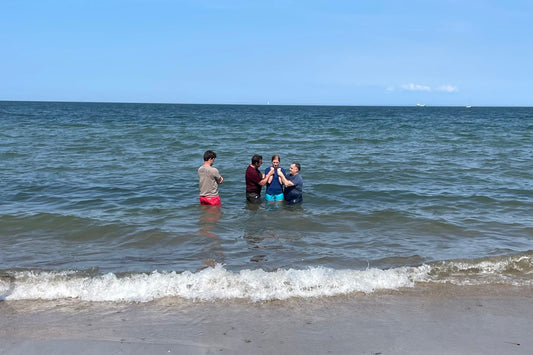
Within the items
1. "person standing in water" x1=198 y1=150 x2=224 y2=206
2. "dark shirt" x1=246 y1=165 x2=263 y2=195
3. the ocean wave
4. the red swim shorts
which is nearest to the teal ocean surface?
the ocean wave

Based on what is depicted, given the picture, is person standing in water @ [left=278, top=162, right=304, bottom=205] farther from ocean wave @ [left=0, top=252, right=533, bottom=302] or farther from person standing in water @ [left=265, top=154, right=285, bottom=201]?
ocean wave @ [left=0, top=252, right=533, bottom=302]

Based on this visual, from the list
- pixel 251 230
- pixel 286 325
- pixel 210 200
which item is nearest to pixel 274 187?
pixel 210 200

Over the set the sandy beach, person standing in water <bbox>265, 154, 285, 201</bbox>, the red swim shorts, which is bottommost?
the sandy beach

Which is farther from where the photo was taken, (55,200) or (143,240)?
(55,200)

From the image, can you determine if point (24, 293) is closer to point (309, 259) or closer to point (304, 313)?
point (304, 313)

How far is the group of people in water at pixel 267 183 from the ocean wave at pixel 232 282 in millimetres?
3576

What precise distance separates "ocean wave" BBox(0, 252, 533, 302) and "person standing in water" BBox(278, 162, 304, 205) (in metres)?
3.89

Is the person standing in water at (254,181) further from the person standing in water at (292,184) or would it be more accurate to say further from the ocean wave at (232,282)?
the ocean wave at (232,282)

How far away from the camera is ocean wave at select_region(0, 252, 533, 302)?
5355mm

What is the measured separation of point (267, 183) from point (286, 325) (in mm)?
5718

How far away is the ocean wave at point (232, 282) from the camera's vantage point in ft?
17.6

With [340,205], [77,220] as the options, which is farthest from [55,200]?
[340,205]

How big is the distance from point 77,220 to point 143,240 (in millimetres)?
1814

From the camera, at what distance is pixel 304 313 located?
4879mm
